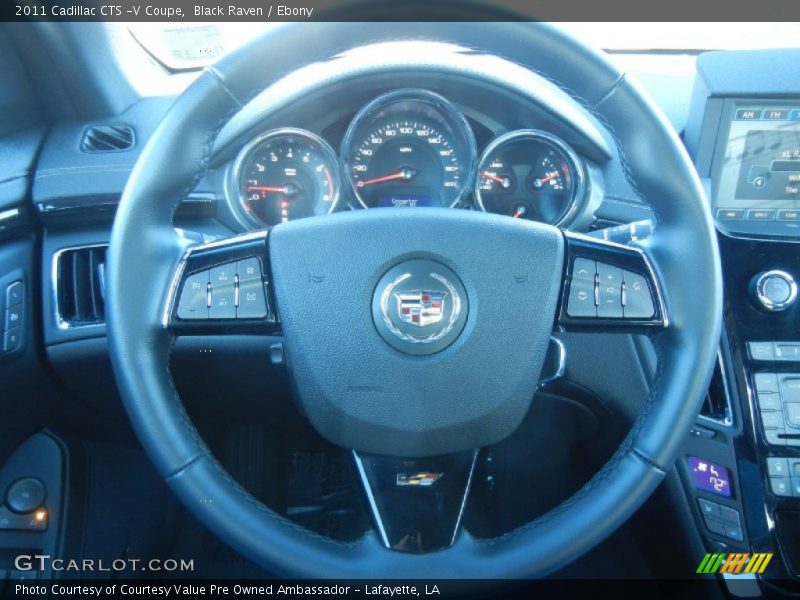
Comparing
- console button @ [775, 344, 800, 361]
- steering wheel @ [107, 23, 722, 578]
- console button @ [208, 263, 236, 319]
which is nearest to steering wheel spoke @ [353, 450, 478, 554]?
steering wheel @ [107, 23, 722, 578]

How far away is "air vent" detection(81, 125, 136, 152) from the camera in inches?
74.8

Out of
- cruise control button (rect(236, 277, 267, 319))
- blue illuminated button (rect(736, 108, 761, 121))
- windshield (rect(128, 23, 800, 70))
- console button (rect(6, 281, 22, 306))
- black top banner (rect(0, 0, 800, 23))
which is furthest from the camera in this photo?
windshield (rect(128, 23, 800, 70))

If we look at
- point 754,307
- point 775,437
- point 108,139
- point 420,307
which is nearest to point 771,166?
point 754,307

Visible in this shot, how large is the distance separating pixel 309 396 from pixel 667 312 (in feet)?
1.82

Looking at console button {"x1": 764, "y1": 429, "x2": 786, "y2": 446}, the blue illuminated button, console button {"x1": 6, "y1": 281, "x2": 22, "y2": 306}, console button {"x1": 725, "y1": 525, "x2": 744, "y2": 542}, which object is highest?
the blue illuminated button

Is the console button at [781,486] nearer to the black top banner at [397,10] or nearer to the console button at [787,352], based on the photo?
the console button at [787,352]

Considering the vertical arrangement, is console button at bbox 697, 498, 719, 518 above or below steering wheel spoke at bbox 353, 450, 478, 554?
below

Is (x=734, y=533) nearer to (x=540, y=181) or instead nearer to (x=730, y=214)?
(x=730, y=214)

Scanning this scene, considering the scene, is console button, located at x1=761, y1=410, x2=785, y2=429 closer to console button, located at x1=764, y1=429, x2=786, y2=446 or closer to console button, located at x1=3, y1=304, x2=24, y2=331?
console button, located at x1=764, y1=429, x2=786, y2=446

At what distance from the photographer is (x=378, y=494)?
1308 mm

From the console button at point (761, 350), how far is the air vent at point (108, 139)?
1.43 metres

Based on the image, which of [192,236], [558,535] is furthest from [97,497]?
[558,535]

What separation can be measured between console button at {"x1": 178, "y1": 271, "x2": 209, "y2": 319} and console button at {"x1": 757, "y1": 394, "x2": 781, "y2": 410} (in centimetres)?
117

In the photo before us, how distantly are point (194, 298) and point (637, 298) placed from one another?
0.67m
